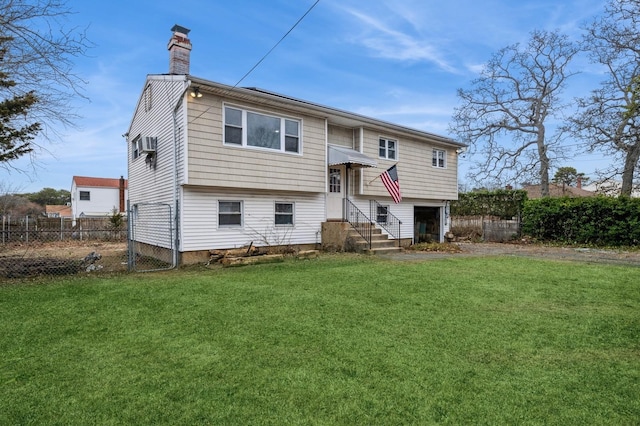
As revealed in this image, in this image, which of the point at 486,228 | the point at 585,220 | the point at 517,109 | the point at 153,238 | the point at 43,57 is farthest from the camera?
the point at 517,109

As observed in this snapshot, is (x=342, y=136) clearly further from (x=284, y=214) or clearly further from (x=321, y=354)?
(x=321, y=354)

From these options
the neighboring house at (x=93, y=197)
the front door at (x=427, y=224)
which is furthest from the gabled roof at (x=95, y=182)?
the front door at (x=427, y=224)

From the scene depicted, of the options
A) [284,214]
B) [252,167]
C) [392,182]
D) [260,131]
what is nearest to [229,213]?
[252,167]

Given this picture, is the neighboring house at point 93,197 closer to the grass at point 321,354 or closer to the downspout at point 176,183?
the downspout at point 176,183

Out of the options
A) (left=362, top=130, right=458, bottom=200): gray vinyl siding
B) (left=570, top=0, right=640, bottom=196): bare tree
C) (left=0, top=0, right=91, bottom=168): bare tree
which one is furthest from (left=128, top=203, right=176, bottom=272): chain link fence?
(left=570, top=0, right=640, bottom=196): bare tree

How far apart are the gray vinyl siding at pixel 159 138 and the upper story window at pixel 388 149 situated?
308 inches

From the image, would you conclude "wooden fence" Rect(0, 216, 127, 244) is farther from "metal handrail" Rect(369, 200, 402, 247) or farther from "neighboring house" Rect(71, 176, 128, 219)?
"neighboring house" Rect(71, 176, 128, 219)

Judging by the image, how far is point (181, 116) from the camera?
387 inches

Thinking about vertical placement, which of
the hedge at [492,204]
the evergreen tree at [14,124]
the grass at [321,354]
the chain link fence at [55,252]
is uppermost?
the evergreen tree at [14,124]

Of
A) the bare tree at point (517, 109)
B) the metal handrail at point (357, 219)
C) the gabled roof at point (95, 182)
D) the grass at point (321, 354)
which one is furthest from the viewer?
the gabled roof at point (95, 182)

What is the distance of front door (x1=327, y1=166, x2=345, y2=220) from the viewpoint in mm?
13343

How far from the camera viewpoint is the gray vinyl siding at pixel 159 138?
10.4 m

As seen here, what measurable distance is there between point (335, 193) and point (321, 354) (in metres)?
10.2

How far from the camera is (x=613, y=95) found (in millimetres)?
19859
